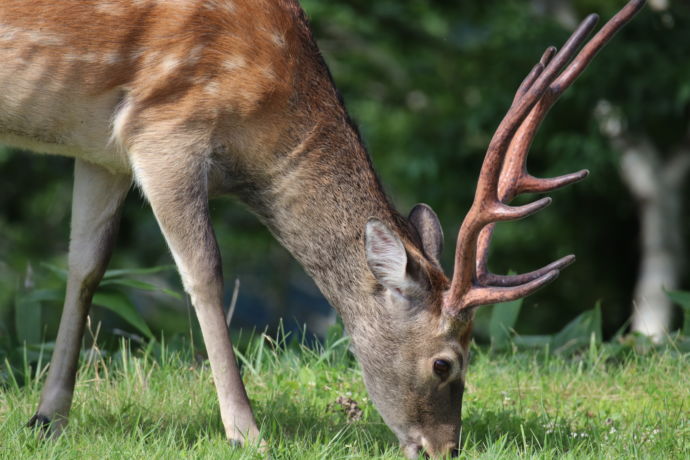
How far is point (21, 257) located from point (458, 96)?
5607 millimetres

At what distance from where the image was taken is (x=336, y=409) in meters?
5.00

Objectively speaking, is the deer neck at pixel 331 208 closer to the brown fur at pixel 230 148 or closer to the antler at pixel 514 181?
the brown fur at pixel 230 148

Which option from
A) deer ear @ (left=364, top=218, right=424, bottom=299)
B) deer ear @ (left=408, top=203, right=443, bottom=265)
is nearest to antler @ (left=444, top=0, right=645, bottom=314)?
deer ear @ (left=364, top=218, right=424, bottom=299)

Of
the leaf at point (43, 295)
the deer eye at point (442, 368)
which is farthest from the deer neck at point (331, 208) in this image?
the leaf at point (43, 295)

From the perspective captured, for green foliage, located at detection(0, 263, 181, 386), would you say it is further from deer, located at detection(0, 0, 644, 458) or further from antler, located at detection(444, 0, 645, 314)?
antler, located at detection(444, 0, 645, 314)

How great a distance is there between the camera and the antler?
14.3 ft

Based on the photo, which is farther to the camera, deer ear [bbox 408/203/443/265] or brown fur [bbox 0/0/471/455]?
deer ear [bbox 408/203/443/265]

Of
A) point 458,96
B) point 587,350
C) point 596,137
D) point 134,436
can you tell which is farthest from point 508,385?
point 458,96

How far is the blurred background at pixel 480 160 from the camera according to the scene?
11391 mm

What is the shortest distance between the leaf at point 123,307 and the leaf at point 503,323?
186 centimetres

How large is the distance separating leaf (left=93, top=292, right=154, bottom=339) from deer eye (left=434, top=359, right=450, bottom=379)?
1682 millimetres

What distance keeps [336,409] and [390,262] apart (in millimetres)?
799

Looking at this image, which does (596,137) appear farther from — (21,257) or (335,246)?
(335,246)

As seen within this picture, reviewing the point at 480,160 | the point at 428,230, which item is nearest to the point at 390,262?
the point at 428,230
